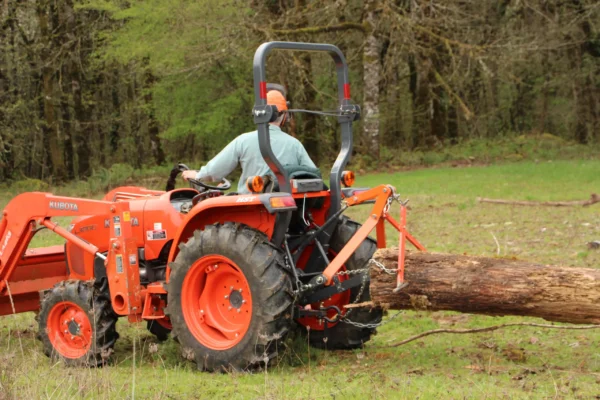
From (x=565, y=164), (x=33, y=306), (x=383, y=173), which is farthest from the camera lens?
(x=383, y=173)

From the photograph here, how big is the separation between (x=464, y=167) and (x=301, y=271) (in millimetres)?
20530

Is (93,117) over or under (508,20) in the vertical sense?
under

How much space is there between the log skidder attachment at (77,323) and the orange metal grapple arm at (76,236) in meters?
0.21

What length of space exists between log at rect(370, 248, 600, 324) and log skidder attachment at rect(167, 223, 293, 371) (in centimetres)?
77

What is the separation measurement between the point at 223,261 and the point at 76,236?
1771 mm

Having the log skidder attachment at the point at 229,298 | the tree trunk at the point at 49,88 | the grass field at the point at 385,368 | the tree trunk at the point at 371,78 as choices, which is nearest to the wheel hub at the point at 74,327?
the grass field at the point at 385,368

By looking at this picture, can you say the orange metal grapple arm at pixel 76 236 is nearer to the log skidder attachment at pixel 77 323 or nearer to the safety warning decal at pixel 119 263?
the safety warning decal at pixel 119 263

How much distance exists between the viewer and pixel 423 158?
28.7 metres

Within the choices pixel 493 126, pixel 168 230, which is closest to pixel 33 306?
pixel 168 230

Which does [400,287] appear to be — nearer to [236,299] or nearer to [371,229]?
[371,229]

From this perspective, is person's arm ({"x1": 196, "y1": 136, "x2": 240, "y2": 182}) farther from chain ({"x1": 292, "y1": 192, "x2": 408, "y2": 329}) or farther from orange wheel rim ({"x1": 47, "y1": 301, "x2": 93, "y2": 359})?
orange wheel rim ({"x1": 47, "y1": 301, "x2": 93, "y2": 359})

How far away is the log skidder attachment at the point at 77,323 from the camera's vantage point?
7.02 m

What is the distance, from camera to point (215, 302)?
21.7 ft

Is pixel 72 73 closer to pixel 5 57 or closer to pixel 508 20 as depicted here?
pixel 5 57
